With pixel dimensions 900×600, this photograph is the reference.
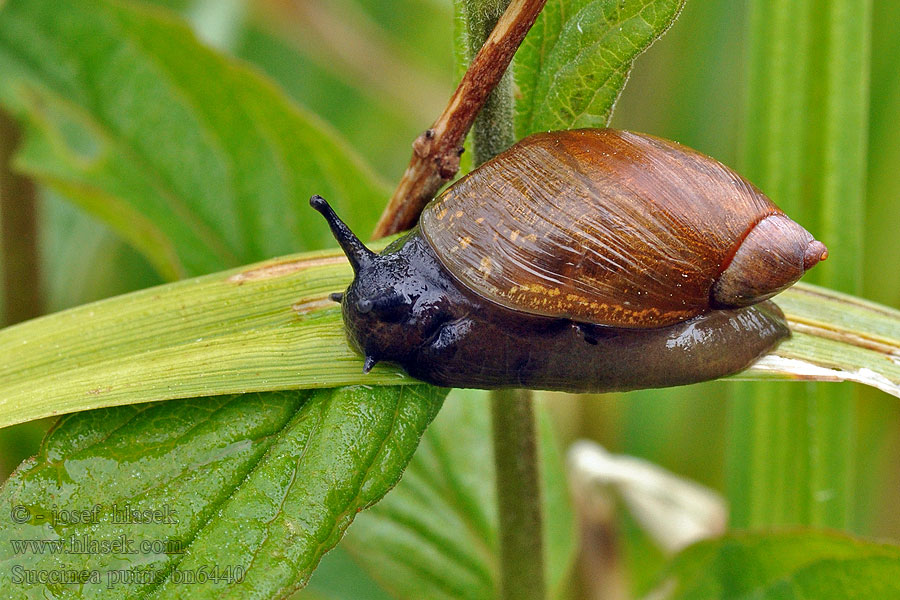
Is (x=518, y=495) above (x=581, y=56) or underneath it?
underneath

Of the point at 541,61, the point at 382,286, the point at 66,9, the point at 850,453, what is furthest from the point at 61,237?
the point at 850,453

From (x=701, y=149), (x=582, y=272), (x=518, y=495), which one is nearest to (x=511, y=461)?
(x=518, y=495)

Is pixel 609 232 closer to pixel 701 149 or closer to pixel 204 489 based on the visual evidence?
pixel 204 489

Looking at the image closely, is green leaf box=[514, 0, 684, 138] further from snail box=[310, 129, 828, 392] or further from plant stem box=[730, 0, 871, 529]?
plant stem box=[730, 0, 871, 529]

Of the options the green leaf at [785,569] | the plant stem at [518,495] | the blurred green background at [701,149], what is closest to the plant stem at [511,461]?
the plant stem at [518,495]

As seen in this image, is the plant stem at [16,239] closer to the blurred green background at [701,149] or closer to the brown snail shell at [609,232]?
the blurred green background at [701,149]

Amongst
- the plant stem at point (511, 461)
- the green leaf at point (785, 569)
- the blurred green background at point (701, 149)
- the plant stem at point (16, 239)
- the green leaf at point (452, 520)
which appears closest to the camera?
the plant stem at point (511, 461)

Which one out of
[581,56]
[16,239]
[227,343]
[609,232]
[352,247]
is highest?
[581,56]
